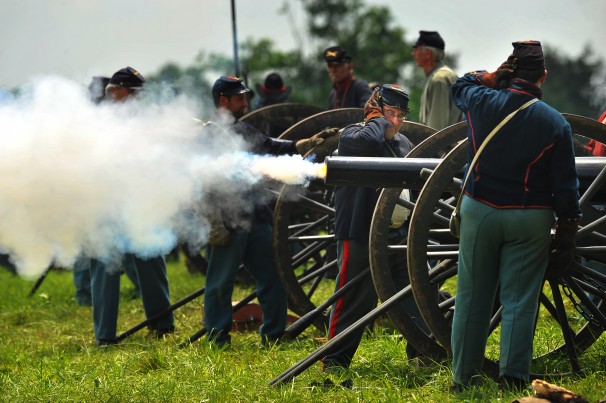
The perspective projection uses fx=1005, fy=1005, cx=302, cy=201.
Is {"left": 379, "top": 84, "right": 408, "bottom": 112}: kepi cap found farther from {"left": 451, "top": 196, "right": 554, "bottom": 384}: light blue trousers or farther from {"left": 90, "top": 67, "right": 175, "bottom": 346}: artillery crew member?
{"left": 90, "top": 67, "right": 175, "bottom": 346}: artillery crew member

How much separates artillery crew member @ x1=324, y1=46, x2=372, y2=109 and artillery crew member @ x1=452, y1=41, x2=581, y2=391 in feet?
14.9

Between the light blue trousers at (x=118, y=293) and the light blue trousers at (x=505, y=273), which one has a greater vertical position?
the light blue trousers at (x=505, y=273)

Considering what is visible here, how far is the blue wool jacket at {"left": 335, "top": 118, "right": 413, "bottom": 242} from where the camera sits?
18.5 feet

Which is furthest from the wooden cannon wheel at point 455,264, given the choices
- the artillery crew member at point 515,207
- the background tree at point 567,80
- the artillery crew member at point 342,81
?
the background tree at point 567,80

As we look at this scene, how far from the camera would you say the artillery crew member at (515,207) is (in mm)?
4652

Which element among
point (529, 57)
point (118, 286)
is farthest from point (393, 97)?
point (118, 286)

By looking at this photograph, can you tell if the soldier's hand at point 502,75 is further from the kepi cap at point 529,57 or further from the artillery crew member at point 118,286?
the artillery crew member at point 118,286

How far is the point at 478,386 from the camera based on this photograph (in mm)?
4883

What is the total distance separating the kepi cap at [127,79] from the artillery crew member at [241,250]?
2.94 ft

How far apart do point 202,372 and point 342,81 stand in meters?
4.44

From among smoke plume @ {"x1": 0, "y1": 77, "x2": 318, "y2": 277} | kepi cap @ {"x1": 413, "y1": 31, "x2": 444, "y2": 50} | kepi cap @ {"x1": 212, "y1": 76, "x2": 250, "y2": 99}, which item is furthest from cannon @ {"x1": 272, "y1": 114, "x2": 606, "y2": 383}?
kepi cap @ {"x1": 413, "y1": 31, "x2": 444, "y2": 50}

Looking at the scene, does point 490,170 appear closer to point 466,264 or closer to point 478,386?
point 466,264

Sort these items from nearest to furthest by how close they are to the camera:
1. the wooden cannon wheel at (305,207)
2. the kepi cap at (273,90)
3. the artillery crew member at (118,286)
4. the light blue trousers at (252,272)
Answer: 1. the wooden cannon wheel at (305,207)
2. the light blue trousers at (252,272)
3. the artillery crew member at (118,286)
4. the kepi cap at (273,90)

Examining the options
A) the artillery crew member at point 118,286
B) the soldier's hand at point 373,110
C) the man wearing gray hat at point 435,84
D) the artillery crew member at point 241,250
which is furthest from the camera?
the man wearing gray hat at point 435,84
